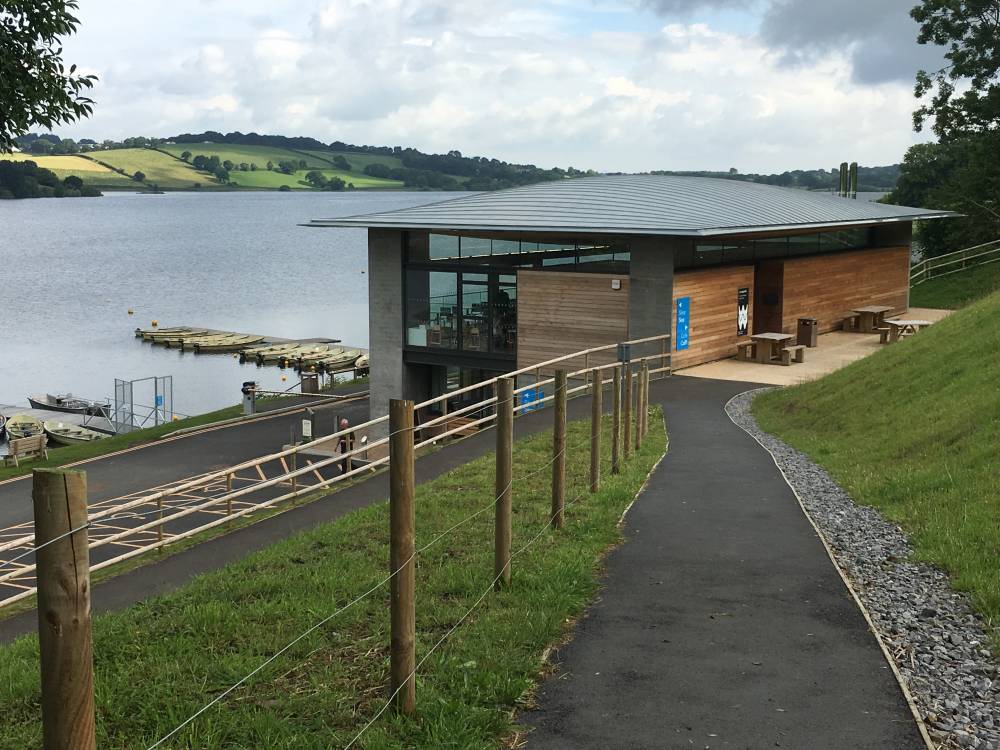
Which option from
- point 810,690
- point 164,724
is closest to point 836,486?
point 810,690

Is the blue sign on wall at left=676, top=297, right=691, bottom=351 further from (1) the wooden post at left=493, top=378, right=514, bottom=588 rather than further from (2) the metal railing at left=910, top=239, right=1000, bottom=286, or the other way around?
(2) the metal railing at left=910, top=239, right=1000, bottom=286

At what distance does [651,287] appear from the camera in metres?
28.0

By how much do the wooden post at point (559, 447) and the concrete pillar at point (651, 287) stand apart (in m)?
17.8

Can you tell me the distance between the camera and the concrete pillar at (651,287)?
27750 mm

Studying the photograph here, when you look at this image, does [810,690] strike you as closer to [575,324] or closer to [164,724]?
[164,724]

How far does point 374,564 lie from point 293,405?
30.5 metres

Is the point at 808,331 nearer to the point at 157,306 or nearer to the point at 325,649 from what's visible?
the point at 325,649

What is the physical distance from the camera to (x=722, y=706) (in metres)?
6.22

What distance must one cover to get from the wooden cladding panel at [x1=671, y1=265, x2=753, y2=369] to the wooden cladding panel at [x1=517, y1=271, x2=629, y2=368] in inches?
64.0

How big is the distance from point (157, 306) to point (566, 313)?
251 feet

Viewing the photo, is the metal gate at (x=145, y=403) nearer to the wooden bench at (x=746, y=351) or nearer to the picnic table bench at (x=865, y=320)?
the wooden bench at (x=746, y=351)

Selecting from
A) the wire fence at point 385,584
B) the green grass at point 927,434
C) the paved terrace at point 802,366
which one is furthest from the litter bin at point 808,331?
the wire fence at point 385,584

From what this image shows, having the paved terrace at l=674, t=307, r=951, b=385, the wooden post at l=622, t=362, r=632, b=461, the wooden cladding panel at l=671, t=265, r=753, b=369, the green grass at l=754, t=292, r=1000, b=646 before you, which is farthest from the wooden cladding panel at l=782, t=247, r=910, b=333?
the wooden post at l=622, t=362, r=632, b=461

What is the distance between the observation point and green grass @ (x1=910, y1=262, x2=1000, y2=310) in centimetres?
4119
